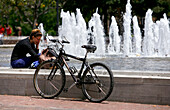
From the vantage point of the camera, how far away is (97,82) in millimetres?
7070

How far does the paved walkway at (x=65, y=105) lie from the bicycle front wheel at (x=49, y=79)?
24 centimetres

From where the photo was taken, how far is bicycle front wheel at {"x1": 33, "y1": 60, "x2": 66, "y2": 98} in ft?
24.5

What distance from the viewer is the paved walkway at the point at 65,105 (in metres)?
6.59

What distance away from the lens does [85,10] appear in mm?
45469

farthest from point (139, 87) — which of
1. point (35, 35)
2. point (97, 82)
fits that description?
point (35, 35)

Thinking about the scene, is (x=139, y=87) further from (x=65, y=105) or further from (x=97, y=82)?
(x=65, y=105)

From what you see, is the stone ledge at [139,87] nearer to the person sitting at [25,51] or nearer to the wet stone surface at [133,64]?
the person sitting at [25,51]

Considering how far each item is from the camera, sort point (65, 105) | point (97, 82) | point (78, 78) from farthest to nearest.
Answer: point (78, 78) < point (97, 82) < point (65, 105)

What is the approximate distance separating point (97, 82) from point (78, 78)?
0.39m

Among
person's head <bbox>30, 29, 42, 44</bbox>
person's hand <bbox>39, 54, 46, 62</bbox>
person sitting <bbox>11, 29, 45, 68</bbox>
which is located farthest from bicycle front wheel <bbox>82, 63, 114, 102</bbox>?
person's head <bbox>30, 29, 42, 44</bbox>

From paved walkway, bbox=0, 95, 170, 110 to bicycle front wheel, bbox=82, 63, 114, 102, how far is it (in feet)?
0.47

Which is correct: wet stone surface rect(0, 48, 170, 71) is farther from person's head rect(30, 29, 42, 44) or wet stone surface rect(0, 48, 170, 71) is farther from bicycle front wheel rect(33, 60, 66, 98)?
bicycle front wheel rect(33, 60, 66, 98)

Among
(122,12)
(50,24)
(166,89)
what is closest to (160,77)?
(166,89)

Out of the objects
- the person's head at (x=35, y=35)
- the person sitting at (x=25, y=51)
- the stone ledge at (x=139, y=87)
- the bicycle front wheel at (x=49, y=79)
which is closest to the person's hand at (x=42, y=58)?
the person sitting at (x=25, y=51)
